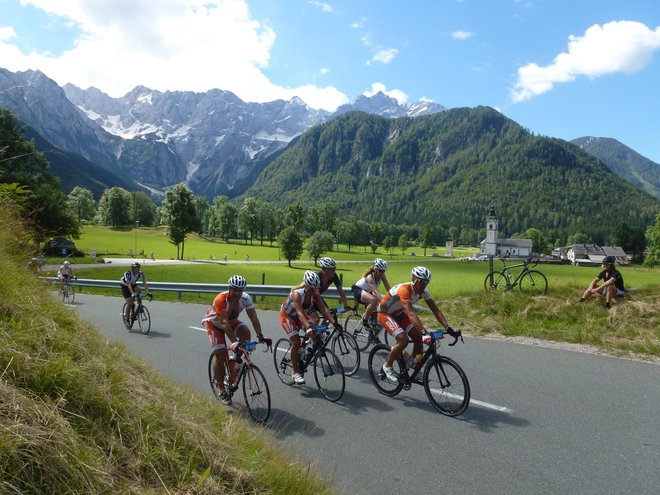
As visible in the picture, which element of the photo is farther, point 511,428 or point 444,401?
point 444,401

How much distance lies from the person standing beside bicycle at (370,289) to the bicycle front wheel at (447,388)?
11.4 feet

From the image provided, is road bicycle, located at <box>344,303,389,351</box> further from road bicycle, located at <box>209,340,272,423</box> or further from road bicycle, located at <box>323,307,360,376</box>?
road bicycle, located at <box>209,340,272,423</box>

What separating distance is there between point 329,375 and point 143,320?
840 centimetres

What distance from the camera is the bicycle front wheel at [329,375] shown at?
6.58m

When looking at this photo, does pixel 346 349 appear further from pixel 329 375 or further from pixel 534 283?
pixel 534 283

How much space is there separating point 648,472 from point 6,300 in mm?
6785

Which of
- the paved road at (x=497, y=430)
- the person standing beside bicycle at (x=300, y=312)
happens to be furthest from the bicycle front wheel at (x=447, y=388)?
the person standing beside bicycle at (x=300, y=312)

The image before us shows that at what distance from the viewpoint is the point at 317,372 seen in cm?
697

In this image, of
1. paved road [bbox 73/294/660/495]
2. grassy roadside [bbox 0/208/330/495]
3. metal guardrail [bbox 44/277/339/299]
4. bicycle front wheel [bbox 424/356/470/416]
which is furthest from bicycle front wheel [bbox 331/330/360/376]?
metal guardrail [bbox 44/277/339/299]

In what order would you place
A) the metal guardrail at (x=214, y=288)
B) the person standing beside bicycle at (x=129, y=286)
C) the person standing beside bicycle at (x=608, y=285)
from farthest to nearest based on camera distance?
the metal guardrail at (x=214, y=288)
the person standing beside bicycle at (x=129, y=286)
the person standing beside bicycle at (x=608, y=285)

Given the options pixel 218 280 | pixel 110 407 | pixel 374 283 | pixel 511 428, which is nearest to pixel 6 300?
pixel 110 407

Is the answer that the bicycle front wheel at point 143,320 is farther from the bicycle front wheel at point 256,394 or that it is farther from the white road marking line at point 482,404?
the white road marking line at point 482,404

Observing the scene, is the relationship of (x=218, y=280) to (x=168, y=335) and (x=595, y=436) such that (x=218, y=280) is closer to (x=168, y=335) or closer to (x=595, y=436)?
(x=168, y=335)

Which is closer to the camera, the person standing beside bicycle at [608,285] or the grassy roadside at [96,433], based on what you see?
the grassy roadside at [96,433]
